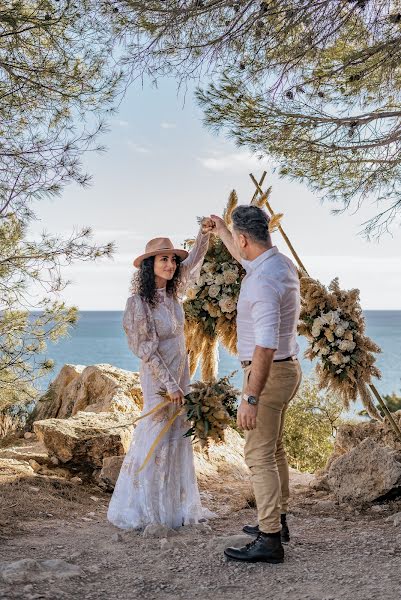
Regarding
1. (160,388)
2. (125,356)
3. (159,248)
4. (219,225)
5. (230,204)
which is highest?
(230,204)

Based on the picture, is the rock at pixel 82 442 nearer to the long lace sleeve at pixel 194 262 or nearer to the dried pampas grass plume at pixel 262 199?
the long lace sleeve at pixel 194 262

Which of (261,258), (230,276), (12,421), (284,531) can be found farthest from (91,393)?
(261,258)

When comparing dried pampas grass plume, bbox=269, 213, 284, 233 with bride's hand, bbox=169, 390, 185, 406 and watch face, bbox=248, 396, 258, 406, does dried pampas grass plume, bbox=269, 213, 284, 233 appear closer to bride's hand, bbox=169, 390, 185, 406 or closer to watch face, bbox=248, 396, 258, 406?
bride's hand, bbox=169, 390, 185, 406

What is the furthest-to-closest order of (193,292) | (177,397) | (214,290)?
(193,292), (214,290), (177,397)

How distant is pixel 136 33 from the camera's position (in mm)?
6645

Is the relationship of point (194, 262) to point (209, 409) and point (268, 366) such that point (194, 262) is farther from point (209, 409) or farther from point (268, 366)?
point (268, 366)

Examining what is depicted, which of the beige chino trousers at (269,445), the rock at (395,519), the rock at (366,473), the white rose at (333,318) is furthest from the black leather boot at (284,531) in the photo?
the white rose at (333,318)

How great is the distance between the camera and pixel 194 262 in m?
5.41

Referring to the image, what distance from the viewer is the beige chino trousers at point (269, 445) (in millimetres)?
4113

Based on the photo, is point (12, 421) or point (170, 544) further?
point (12, 421)

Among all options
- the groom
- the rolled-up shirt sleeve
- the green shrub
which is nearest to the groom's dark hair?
the groom

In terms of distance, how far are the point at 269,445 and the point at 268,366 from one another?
1.74ft

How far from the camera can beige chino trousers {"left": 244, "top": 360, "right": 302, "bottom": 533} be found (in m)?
4.11

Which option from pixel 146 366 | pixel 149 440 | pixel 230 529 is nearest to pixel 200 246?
pixel 146 366
